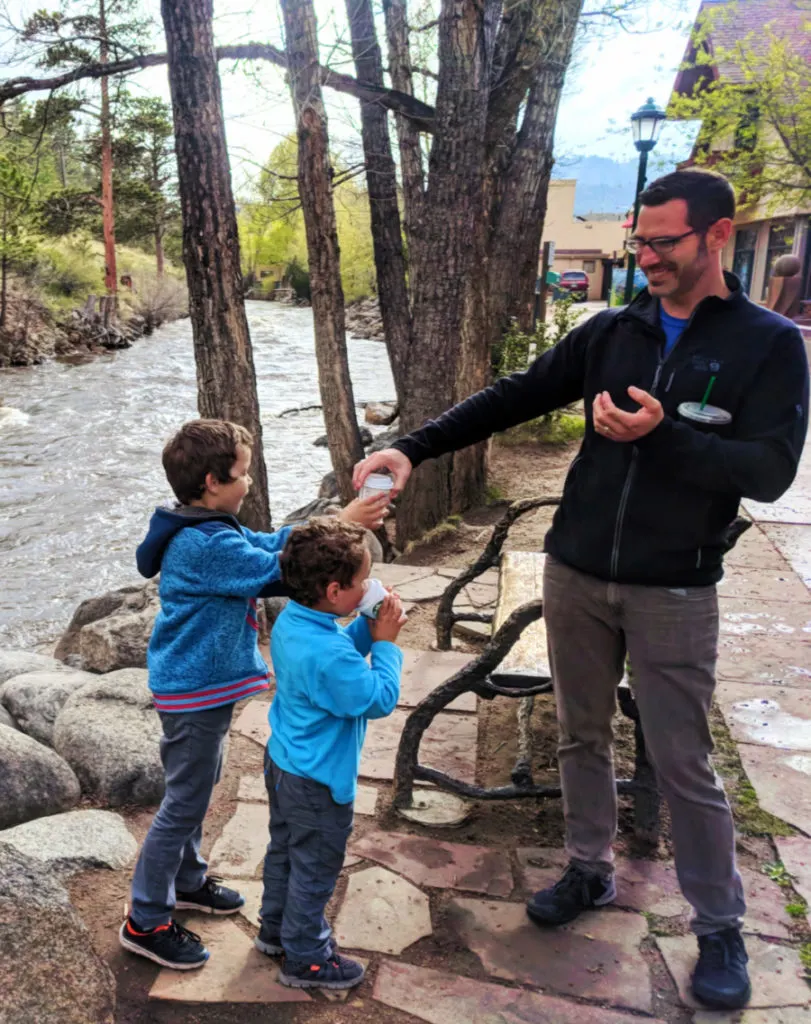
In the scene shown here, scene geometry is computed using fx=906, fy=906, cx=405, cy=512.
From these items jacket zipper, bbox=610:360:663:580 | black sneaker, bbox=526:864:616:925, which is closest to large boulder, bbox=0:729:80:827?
black sneaker, bbox=526:864:616:925

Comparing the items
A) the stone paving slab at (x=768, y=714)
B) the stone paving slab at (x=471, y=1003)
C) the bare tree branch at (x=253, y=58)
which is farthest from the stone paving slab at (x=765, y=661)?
the bare tree branch at (x=253, y=58)

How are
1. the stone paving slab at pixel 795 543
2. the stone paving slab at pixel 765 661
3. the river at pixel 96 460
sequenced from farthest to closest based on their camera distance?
the river at pixel 96 460 < the stone paving slab at pixel 795 543 < the stone paving slab at pixel 765 661

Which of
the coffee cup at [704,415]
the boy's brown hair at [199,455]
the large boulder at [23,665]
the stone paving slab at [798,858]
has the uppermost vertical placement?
the coffee cup at [704,415]

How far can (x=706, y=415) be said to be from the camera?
7.18ft

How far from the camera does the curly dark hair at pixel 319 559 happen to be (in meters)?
2.16

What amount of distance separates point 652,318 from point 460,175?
15.8ft

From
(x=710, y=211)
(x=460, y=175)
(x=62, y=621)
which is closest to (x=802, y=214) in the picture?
(x=460, y=175)

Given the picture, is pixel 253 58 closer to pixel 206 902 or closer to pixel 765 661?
pixel 765 661

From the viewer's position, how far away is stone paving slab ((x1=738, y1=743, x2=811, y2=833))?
3.18 meters

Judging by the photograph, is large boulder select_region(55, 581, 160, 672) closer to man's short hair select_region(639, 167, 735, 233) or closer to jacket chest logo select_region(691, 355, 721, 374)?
jacket chest logo select_region(691, 355, 721, 374)

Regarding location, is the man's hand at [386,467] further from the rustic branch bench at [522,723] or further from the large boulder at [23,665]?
the large boulder at [23,665]

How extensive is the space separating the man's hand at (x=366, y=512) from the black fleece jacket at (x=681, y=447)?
1.67 feet

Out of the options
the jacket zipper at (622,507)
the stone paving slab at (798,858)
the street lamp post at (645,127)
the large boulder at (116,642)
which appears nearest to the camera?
the jacket zipper at (622,507)

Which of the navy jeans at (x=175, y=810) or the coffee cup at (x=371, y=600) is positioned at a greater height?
the coffee cup at (x=371, y=600)
